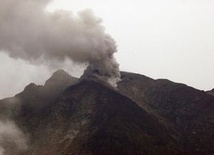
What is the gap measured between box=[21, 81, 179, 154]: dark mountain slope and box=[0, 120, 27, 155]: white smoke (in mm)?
4857

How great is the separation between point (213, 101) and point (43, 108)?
69.2 metres

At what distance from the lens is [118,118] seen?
513 ft

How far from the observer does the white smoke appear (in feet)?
521

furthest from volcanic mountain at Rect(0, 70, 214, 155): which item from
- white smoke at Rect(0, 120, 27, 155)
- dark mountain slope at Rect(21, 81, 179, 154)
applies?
white smoke at Rect(0, 120, 27, 155)

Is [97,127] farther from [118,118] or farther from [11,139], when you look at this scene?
[11,139]

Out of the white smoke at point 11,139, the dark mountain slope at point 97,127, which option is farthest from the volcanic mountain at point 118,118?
the white smoke at point 11,139

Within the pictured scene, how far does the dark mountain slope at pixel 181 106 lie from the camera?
15025 centimetres

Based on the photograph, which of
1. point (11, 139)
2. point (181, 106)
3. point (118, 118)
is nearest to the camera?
point (118, 118)

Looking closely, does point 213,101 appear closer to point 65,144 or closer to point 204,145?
point 204,145

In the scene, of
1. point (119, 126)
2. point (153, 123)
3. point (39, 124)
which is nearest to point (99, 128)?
point (119, 126)

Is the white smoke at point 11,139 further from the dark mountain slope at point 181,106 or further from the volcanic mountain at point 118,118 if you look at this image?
the dark mountain slope at point 181,106

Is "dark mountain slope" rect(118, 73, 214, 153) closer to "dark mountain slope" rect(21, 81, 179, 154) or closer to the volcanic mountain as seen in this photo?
the volcanic mountain

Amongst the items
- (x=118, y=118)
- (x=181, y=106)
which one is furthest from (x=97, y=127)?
(x=181, y=106)

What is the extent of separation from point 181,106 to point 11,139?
65724mm
